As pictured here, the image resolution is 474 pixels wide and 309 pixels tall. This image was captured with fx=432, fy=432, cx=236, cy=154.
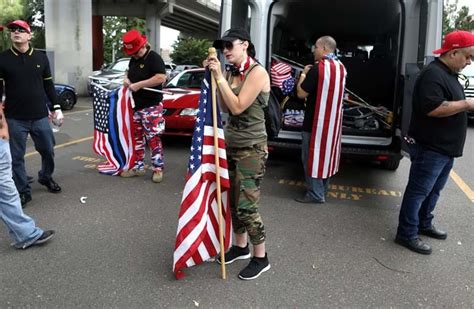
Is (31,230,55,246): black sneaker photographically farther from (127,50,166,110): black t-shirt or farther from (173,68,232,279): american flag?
(127,50,166,110): black t-shirt

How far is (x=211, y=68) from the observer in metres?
2.85

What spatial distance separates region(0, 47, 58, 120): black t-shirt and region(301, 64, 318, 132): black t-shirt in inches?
111

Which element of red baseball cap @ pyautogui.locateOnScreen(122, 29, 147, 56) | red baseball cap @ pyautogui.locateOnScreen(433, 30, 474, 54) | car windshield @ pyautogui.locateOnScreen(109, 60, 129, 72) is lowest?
red baseball cap @ pyautogui.locateOnScreen(433, 30, 474, 54)

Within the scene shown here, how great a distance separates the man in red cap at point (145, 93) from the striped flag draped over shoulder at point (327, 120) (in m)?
2.06

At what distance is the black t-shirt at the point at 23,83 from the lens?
14.1 ft

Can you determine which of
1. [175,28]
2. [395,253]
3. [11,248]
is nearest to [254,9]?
[395,253]

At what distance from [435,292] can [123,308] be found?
2.16 m

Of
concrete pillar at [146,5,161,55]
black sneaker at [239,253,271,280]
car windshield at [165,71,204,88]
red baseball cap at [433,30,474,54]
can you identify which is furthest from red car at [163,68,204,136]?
concrete pillar at [146,5,161,55]

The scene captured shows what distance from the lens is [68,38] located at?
1856cm

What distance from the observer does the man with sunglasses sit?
427cm

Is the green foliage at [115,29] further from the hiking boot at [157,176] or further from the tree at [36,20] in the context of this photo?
the hiking boot at [157,176]

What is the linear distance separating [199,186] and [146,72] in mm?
2949

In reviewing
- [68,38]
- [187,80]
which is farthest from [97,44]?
[187,80]

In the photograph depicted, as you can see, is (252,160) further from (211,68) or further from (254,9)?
(254,9)
